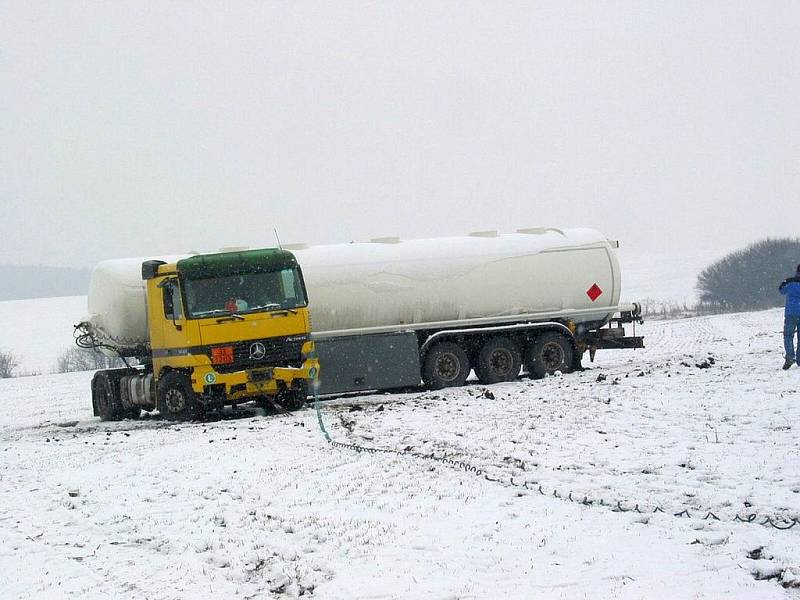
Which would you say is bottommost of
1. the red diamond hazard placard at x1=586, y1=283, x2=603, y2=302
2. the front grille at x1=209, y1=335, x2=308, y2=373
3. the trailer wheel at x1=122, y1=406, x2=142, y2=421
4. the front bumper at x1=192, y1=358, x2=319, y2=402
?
the trailer wheel at x1=122, y1=406, x2=142, y2=421

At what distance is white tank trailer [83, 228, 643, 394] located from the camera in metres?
20.7

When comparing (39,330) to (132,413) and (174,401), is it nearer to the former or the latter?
(132,413)

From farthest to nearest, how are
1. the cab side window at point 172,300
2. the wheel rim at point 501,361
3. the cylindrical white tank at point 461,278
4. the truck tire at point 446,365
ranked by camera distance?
the wheel rim at point 501,361 → the truck tire at point 446,365 → the cylindrical white tank at point 461,278 → the cab side window at point 172,300

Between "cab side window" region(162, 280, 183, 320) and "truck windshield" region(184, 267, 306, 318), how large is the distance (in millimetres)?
263

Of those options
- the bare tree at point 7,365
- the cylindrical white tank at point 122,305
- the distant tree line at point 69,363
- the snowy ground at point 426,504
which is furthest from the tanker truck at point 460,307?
the bare tree at point 7,365

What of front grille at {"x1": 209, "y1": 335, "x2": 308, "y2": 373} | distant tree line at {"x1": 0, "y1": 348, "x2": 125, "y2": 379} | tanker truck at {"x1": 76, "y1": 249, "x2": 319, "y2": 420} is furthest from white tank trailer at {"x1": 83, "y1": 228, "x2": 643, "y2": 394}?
distant tree line at {"x1": 0, "y1": 348, "x2": 125, "y2": 379}

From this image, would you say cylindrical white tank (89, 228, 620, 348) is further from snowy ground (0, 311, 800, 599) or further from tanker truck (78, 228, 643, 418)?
snowy ground (0, 311, 800, 599)

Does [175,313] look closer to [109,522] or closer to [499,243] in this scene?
[499,243]

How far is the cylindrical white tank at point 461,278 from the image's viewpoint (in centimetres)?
2103

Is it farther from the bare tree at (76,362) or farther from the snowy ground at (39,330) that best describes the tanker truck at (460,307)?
the bare tree at (76,362)

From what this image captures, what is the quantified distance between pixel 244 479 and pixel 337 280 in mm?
10324

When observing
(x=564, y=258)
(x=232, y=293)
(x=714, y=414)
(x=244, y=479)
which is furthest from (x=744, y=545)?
(x=564, y=258)

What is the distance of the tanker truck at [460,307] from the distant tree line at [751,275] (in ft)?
238

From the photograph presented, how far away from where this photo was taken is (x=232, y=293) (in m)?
18.1
